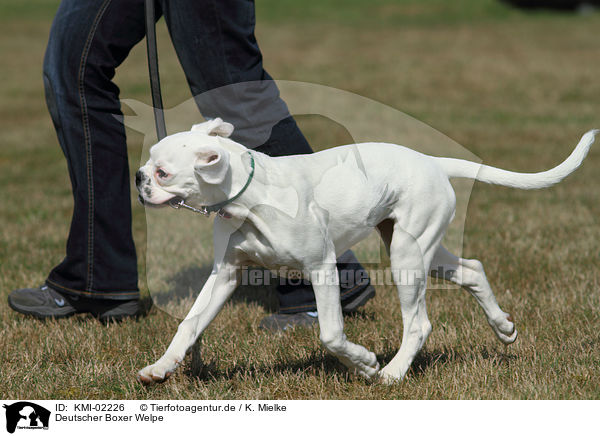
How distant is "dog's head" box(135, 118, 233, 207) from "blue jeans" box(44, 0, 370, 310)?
73 centimetres

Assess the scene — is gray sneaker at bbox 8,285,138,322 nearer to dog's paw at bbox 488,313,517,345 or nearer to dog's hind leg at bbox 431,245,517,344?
dog's hind leg at bbox 431,245,517,344

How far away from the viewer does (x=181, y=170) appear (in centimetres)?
255

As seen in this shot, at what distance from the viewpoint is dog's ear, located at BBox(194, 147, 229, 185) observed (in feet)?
8.21

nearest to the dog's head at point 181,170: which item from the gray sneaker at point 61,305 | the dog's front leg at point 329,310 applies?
the dog's front leg at point 329,310

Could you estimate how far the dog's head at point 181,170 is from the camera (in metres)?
2.53

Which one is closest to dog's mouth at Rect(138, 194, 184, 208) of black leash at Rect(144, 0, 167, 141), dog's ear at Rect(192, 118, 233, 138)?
dog's ear at Rect(192, 118, 233, 138)

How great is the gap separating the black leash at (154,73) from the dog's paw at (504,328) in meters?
1.70

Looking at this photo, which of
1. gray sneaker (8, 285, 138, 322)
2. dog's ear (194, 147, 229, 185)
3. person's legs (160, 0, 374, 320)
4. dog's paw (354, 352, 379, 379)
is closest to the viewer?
dog's ear (194, 147, 229, 185)

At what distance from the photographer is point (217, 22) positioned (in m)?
3.15

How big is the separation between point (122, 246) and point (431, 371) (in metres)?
1.77

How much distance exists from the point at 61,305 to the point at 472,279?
223 cm

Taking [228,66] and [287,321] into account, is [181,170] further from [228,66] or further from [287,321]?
[287,321]
